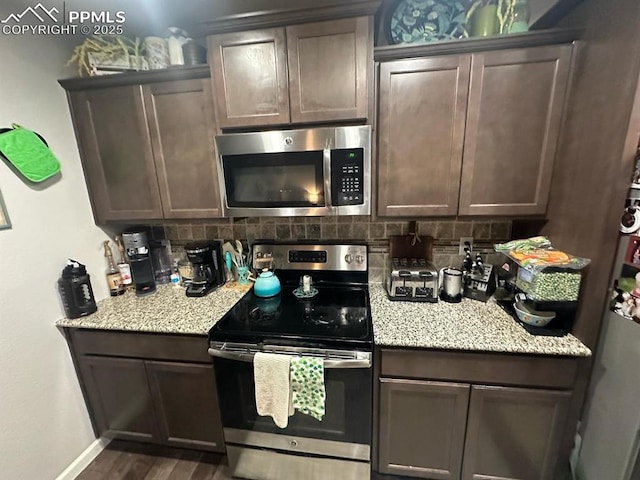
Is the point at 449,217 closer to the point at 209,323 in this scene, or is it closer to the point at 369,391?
the point at 369,391

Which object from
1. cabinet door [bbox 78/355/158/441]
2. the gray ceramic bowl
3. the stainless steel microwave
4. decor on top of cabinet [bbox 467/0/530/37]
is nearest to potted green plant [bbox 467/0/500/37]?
decor on top of cabinet [bbox 467/0/530/37]

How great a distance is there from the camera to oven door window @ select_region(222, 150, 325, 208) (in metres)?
1.30

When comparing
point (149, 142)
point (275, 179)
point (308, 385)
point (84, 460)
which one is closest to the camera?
point (308, 385)

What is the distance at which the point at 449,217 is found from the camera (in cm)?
135

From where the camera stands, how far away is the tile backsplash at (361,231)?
1592mm

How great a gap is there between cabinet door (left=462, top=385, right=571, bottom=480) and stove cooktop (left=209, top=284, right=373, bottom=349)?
585 mm

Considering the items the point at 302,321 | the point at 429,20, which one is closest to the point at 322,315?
the point at 302,321

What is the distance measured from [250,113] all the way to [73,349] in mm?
1591

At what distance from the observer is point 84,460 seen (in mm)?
1554

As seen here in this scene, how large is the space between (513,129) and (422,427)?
1413mm

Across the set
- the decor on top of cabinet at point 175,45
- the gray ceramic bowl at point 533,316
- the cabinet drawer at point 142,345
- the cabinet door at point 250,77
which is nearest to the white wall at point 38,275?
the cabinet drawer at point 142,345

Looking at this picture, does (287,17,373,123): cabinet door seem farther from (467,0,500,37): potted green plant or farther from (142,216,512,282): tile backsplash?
(142,216,512,282): tile backsplash

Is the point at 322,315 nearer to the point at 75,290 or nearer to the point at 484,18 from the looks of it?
the point at 75,290

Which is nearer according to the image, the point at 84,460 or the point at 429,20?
the point at 429,20
